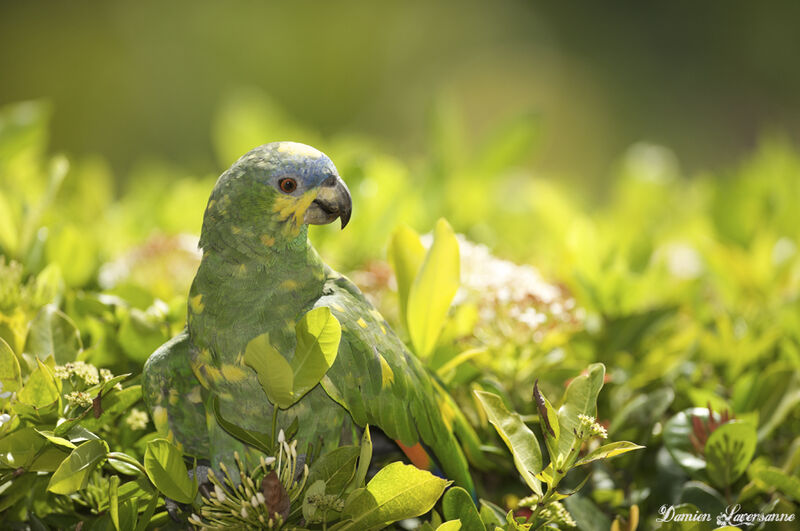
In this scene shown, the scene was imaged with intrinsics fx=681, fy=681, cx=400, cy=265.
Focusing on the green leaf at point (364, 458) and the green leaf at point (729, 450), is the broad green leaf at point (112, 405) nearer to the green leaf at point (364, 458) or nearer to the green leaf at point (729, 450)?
the green leaf at point (364, 458)

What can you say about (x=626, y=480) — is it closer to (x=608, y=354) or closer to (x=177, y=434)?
(x=608, y=354)

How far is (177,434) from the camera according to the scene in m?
0.97

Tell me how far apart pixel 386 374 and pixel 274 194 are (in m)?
0.28

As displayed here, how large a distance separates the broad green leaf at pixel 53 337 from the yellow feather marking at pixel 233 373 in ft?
1.02

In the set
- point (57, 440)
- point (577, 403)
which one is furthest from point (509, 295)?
point (57, 440)

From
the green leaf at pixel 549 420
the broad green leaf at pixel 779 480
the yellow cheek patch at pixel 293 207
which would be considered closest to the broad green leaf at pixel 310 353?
the yellow cheek patch at pixel 293 207

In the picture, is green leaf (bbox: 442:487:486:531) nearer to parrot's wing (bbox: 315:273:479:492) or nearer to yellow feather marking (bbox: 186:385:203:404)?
parrot's wing (bbox: 315:273:479:492)

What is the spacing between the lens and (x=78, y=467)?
2.76 ft

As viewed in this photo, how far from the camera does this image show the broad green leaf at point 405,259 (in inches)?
Answer: 44.8

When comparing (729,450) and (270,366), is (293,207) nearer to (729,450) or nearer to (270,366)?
(270,366)

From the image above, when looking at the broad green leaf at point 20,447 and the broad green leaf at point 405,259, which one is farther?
the broad green leaf at point 405,259

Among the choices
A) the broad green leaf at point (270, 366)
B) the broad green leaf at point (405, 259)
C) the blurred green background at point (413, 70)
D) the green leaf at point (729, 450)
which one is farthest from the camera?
the blurred green background at point (413, 70)

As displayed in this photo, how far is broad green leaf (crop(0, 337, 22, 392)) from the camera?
3.05 ft

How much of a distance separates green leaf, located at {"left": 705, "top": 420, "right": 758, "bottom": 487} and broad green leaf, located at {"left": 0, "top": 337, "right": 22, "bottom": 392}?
1.01 m
